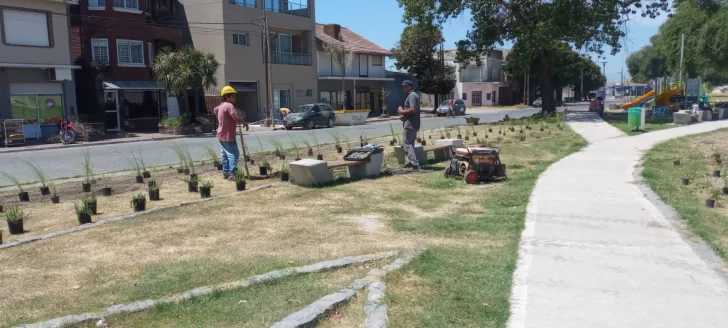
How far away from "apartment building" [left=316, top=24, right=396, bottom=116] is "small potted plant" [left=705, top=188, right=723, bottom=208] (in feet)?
119

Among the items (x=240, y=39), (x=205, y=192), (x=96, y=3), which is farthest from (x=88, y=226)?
(x=240, y=39)

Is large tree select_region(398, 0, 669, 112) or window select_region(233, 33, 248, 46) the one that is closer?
large tree select_region(398, 0, 669, 112)

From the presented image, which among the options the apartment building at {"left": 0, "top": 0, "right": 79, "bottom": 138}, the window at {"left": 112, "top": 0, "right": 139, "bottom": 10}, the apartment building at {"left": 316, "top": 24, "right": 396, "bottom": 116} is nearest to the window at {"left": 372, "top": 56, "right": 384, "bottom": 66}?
the apartment building at {"left": 316, "top": 24, "right": 396, "bottom": 116}

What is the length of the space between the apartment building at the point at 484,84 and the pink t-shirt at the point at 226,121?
60.2m

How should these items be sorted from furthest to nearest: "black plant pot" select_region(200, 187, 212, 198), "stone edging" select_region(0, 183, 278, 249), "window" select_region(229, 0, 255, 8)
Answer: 1. "window" select_region(229, 0, 255, 8)
2. "black plant pot" select_region(200, 187, 212, 198)
3. "stone edging" select_region(0, 183, 278, 249)

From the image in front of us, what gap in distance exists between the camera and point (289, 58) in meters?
41.5

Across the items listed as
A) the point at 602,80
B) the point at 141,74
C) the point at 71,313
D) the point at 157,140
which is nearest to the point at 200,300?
the point at 71,313

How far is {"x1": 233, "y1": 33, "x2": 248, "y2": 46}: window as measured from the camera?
1432 inches

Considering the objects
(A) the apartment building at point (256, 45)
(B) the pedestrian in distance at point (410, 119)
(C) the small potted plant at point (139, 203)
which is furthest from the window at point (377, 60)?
(C) the small potted plant at point (139, 203)

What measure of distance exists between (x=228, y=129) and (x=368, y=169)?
2691 millimetres

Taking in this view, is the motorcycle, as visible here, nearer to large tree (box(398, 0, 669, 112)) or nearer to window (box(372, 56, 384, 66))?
large tree (box(398, 0, 669, 112))

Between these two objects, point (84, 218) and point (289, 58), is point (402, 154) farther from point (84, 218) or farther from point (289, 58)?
point (289, 58)

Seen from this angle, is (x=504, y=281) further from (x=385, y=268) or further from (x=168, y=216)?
(x=168, y=216)

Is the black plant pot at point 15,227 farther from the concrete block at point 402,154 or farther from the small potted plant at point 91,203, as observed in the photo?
the concrete block at point 402,154
